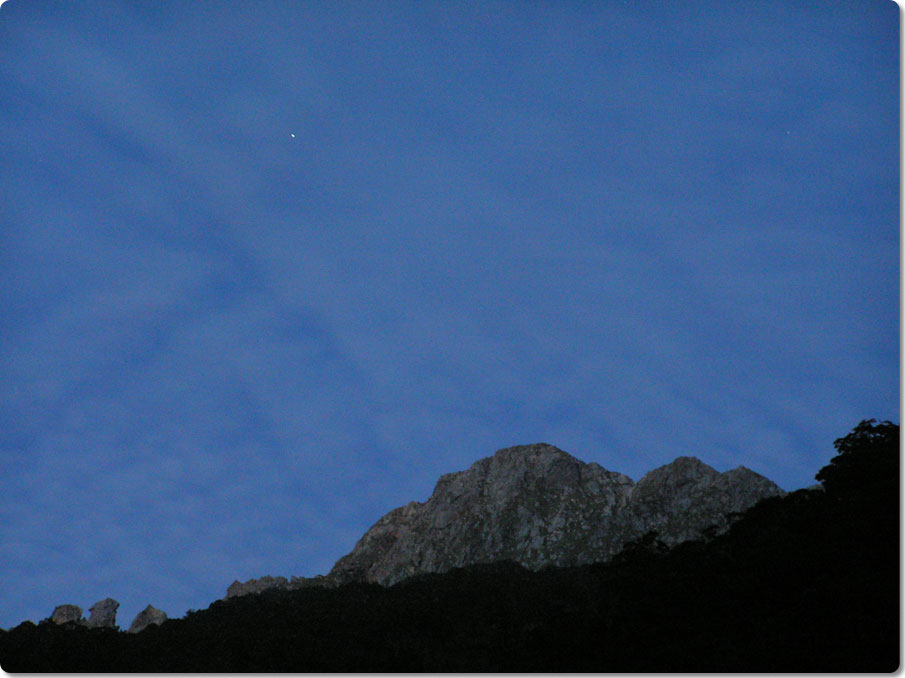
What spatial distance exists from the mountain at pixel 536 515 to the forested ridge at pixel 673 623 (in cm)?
1947

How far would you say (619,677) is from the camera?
15172mm

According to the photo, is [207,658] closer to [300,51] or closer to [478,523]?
[300,51]

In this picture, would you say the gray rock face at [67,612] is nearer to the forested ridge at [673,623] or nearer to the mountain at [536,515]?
the mountain at [536,515]

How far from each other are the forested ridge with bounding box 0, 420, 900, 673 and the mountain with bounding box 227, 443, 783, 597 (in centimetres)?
1947

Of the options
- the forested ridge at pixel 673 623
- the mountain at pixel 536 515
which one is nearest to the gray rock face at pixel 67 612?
the mountain at pixel 536 515

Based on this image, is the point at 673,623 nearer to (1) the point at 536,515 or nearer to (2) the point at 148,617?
(1) the point at 536,515

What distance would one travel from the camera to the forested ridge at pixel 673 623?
15531 millimetres

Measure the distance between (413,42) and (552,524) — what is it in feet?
121

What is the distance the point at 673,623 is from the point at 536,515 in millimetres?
35969

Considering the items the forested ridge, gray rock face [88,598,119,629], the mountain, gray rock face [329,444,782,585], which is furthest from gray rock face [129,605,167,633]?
the forested ridge

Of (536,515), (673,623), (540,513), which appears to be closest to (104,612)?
(536,515)

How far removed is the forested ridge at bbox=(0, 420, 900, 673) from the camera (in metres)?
15.5

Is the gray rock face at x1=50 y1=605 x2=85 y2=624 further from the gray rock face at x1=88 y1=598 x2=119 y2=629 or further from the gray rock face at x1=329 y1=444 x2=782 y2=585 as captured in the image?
the gray rock face at x1=329 y1=444 x2=782 y2=585

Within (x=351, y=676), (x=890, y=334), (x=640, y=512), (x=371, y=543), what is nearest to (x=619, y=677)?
(x=351, y=676)
